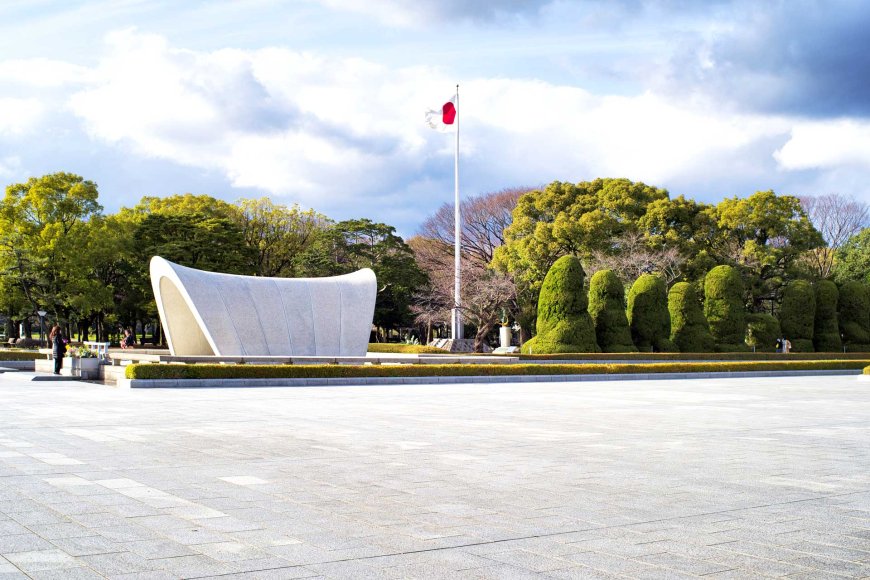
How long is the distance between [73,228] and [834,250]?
41379 mm

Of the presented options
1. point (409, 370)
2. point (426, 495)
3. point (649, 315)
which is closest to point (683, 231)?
point (649, 315)

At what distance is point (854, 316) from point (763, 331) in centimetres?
529

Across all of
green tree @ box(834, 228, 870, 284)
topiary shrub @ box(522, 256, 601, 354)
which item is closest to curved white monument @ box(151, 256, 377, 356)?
topiary shrub @ box(522, 256, 601, 354)

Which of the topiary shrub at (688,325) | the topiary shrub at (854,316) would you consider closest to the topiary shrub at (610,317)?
the topiary shrub at (688,325)

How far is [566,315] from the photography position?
106ft

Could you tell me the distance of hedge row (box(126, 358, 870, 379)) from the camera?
687 inches

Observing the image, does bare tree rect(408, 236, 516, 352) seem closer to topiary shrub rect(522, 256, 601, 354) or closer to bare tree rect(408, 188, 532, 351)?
bare tree rect(408, 188, 532, 351)

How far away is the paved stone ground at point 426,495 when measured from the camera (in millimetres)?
4316

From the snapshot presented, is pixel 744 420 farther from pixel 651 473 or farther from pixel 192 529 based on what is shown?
pixel 192 529

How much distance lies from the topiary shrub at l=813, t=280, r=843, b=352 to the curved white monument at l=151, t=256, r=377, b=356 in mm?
22909

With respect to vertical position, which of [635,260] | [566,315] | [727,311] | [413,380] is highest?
[635,260]

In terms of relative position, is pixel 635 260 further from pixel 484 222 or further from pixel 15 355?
pixel 15 355

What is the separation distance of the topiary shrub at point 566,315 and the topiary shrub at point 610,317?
3.40ft

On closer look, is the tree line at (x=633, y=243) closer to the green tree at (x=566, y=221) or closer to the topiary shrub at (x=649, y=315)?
the green tree at (x=566, y=221)
